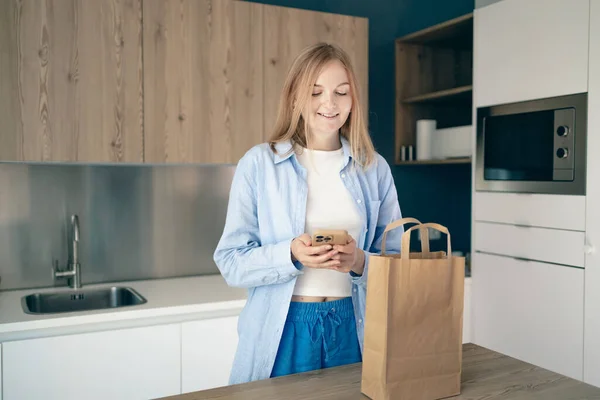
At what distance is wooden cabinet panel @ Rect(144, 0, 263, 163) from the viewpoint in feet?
7.68

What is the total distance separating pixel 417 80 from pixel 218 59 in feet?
4.46

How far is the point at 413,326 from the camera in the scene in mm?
1136

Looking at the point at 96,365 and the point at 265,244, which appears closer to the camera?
the point at 265,244

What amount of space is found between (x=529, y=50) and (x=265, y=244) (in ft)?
5.23

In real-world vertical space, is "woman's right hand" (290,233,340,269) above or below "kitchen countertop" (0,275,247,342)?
above

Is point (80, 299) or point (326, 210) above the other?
point (326, 210)

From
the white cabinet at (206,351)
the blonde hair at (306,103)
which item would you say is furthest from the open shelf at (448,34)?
the white cabinet at (206,351)

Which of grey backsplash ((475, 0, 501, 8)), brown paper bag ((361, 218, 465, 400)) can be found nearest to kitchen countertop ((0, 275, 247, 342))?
brown paper bag ((361, 218, 465, 400))

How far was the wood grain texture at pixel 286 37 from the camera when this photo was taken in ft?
8.40

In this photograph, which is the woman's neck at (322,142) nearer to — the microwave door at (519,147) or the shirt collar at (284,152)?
the shirt collar at (284,152)

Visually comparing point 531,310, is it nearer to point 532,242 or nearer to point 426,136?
point 532,242

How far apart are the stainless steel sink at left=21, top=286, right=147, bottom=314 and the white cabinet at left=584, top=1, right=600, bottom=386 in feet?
5.76

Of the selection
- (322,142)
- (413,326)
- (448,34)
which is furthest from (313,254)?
(448,34)

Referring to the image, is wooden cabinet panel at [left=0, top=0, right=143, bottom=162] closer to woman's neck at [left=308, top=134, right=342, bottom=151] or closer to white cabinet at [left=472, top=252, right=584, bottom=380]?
woman's neck at [left=308, top=134, right=342, bottom=151]
